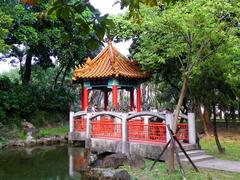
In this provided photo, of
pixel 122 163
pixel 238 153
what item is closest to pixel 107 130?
pixel 122 163

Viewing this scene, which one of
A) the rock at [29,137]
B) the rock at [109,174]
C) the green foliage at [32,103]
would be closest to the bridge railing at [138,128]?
the rock at [109,174]

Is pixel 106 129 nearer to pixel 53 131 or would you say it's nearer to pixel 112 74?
pixel 112 74

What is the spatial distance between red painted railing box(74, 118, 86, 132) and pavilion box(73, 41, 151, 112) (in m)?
0.87

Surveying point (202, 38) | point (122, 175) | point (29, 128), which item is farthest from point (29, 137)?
point (202, 38)

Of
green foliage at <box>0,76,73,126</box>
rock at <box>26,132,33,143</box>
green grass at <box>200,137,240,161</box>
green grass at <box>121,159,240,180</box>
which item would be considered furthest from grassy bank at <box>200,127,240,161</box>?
green foliage at <box>0,76,73,126</box>

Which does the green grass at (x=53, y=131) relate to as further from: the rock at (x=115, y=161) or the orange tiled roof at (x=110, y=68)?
the rock at (x=115, y=161)

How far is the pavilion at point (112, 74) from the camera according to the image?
15.7 metres

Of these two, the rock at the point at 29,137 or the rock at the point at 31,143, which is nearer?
the rock at the point at 31,143

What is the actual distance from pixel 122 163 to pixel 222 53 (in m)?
4.64

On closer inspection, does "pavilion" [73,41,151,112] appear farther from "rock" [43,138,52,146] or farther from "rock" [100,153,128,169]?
"rock" [100,153,128,169]

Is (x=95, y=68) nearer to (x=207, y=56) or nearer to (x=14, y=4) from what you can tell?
(x=14, y=4)

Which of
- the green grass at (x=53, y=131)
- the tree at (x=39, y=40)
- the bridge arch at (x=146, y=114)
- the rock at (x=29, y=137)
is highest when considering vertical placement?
the tree at (x=39, y=40)

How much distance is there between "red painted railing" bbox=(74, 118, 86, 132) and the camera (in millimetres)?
16578

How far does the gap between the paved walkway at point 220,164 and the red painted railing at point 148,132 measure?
1617 mm
